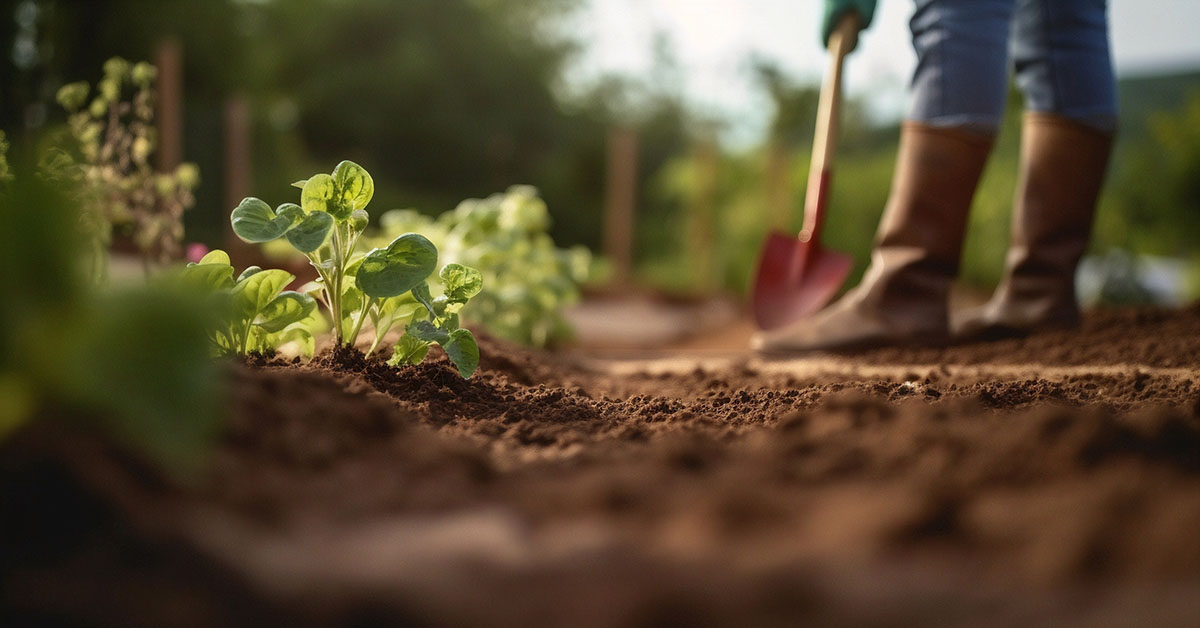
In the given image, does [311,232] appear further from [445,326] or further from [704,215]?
[704,215]

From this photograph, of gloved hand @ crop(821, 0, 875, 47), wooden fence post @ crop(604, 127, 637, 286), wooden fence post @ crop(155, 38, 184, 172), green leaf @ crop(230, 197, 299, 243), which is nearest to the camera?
green leaf @ crop(230, 197, 299, 243)

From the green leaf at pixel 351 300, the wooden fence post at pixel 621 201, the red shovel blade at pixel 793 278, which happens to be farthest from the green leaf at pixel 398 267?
the wooden fence post at pixel 621 201

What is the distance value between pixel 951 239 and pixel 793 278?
1.92 feet

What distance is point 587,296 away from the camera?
779 centimetres

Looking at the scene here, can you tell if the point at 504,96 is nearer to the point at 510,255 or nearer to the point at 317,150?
the point at 317,150

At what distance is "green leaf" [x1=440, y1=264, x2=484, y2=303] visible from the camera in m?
1.41

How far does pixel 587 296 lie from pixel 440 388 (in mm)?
6421

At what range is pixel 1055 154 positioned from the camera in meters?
2.37

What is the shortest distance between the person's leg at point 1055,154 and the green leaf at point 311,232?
195 centimetres

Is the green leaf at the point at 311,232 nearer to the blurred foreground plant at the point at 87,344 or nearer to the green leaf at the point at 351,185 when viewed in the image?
the green leaf at the point at 351,185

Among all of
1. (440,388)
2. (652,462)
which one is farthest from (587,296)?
(652,462)

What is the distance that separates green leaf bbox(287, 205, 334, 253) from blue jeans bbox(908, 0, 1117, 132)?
1.68 m

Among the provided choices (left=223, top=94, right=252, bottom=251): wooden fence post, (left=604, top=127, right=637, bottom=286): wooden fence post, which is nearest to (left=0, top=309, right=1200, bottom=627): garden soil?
(left=223, top=94, right=252, bottom=251): wooden fence post

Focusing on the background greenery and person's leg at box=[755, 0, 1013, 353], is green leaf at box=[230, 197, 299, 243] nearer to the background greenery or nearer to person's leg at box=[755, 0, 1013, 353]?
person's leg at box=[755, 0, 1013, 353]
